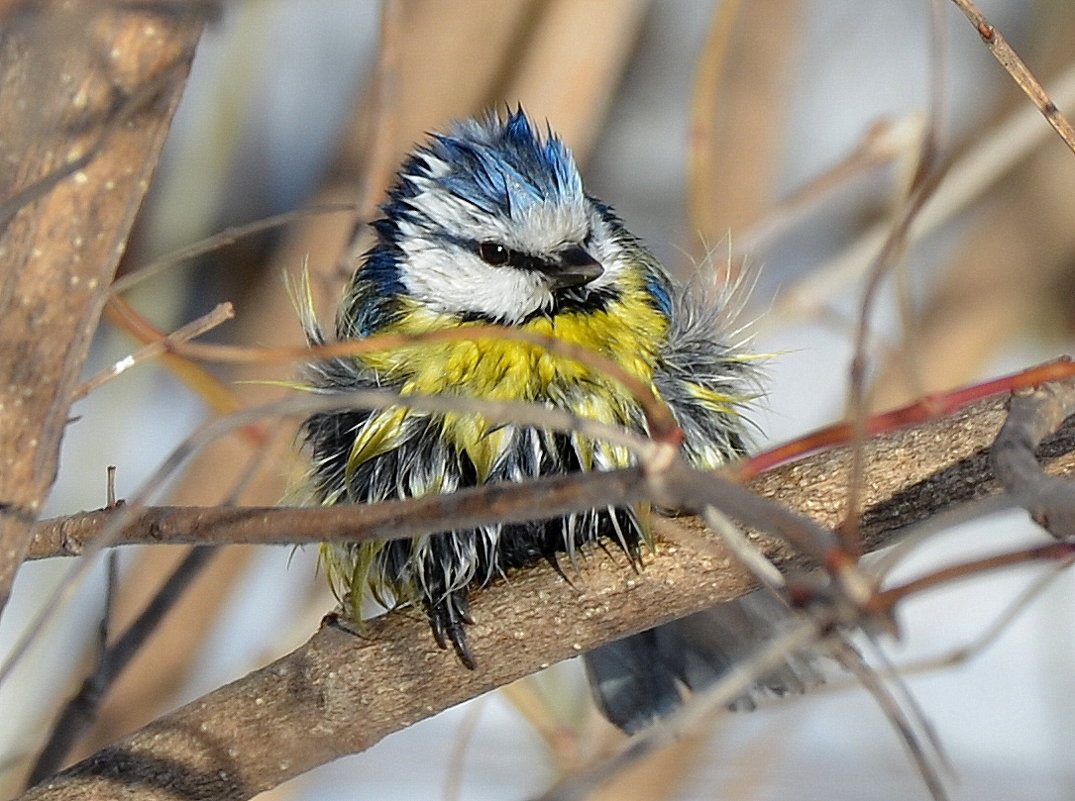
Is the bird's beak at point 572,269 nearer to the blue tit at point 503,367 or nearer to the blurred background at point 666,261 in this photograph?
the blue tit at point 503,367

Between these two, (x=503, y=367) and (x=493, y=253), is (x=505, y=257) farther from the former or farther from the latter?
(x=503, y=367)

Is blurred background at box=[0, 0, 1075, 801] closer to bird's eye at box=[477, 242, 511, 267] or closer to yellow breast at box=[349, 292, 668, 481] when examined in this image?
bird's eye at box=[477, 242, 511, 267]

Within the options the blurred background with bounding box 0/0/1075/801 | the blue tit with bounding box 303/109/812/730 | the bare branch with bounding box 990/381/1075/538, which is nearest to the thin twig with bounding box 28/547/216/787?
the blue tit with bounding box 303/109/812/730

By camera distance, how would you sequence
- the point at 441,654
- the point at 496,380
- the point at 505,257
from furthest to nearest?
1. the point at 505,257
2. the point at 496,380
3. the point at 441,654

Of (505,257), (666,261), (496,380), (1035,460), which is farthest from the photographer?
(666,261)

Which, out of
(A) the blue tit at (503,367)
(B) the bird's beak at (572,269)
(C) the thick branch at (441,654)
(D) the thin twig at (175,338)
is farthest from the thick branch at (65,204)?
(B) the bird's beak at (572,269)

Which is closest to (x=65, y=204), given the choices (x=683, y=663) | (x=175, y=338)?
(x=175, y=338)

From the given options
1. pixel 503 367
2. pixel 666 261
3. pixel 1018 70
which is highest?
pixel 666 261

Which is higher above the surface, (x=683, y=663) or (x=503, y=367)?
(x=503, y=367)
